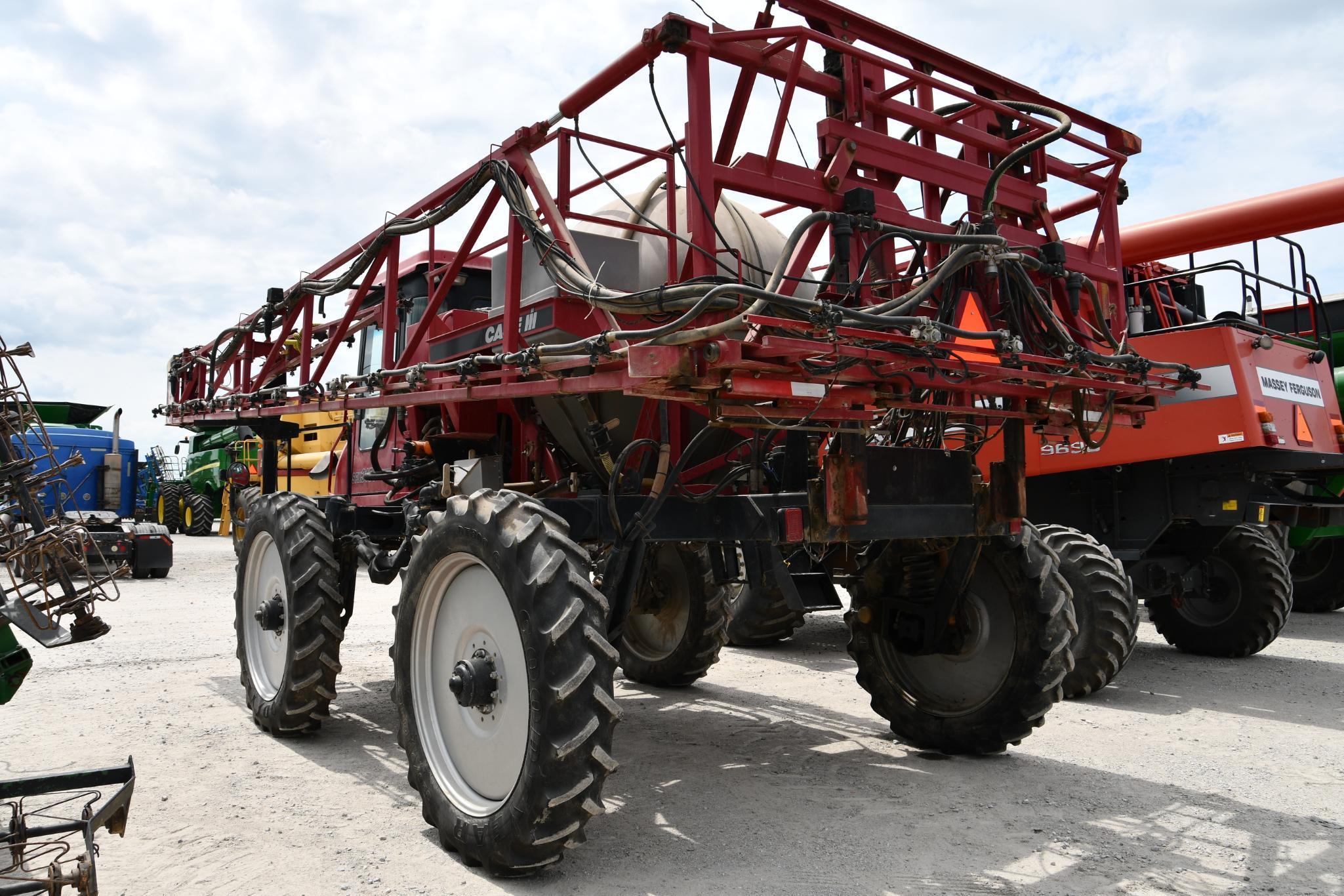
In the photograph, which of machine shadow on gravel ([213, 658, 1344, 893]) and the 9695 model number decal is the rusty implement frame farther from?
the 9695 model number decal

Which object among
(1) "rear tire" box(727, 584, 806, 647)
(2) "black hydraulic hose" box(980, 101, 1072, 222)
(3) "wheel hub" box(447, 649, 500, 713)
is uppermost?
(2) "black hydraulic hose" box(980, 101, 1072, 222)

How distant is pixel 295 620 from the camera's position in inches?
221

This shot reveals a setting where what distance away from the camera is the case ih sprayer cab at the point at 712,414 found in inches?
145

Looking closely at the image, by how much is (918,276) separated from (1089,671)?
377cm

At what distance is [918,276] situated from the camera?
4.44 metres

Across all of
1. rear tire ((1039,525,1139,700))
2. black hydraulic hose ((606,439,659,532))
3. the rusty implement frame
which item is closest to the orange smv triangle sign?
black hydraulic hose ((606,439,659,532))

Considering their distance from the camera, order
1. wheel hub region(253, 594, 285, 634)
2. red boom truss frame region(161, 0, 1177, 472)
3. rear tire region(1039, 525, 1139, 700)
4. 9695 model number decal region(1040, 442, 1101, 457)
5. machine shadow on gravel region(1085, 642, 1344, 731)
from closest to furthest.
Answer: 1. red boom truss frame region(161, 0, 1177, 472)
2. wheel hub region(253, 594, 285, 634)
3. machine shadow on gravel region(1085, 642, 1344, 731)
4. rear tire region(1039, 525, 1139, 700)
5. 9695 model number decal region(1040, 442, 1101, 457)

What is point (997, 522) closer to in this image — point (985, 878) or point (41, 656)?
point (985, 878)

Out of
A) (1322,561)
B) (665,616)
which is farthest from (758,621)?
(1322,561)

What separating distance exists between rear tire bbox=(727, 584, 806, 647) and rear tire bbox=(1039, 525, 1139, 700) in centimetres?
253

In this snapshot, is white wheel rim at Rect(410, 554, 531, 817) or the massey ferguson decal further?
the massey ferguson decal

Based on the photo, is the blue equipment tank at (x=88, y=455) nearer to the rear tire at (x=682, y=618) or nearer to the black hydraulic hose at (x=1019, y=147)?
the rear tire at (x=682, y=618)

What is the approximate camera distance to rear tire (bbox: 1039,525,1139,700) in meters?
6.85

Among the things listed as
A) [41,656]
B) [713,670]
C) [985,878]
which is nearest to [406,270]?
[713,670]
